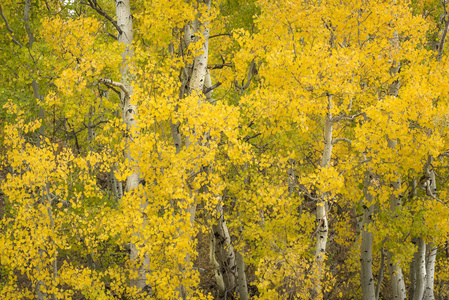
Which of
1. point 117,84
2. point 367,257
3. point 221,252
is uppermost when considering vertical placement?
point 117,84

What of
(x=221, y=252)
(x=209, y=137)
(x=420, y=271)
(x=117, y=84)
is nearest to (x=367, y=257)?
(x=420, y=271)

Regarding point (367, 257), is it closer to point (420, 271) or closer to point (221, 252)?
point (420, 271)

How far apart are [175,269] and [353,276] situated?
832 cm

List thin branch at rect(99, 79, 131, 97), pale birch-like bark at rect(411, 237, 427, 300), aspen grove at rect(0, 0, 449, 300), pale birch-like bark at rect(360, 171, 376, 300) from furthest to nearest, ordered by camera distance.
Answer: pale birch-like bark at rect(360, 171, 376, 300)
pale birch-like bark at rect(411, 237, 427, 300)
thin branch at rect(99, 79, 131, 97)
aspen grove at rect(0, 0, 449, 300)

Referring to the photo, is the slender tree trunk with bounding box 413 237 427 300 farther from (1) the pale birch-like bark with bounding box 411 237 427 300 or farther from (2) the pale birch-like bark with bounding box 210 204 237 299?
(2) the pale birch-like bark with bounding box 210 204 237 299

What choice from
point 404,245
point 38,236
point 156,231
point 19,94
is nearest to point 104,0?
point 19,94

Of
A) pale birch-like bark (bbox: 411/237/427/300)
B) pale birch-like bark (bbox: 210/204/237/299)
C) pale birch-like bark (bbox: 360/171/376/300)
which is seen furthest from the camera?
pale birch-like bark (bbox: 360/171/376/300)

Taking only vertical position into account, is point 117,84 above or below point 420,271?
above

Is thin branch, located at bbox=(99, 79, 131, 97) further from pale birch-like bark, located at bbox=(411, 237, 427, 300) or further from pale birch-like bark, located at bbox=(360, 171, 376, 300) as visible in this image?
pale birch-like bark, located at bbox=(411, 237, 427, 300)

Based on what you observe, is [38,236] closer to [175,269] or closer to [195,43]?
[175,269]

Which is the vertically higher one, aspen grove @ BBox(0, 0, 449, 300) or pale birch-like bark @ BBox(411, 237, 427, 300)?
aspen grove @ BBox(0, 0, 449, 300)

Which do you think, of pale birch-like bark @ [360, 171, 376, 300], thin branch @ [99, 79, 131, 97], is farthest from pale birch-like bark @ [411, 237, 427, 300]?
thin branch @ [99, 79, 131, 97]

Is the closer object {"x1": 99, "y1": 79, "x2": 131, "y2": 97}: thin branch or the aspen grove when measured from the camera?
the aspen grove

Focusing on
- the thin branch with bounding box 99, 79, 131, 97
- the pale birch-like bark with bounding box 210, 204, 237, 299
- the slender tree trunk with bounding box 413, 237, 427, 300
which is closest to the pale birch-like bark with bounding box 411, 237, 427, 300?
the slender tree trunk with bounding box 413, 237, 427, 300
